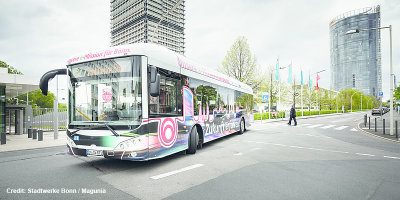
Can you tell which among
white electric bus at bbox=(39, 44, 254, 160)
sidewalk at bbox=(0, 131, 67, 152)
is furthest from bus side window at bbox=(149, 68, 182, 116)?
sidewalk at bbox=(0, 131, 67, 152)

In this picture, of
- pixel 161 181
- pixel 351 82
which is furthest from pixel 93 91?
pixel 351 82

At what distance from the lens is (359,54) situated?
505 feet

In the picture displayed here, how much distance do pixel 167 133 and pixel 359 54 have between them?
7422 inches

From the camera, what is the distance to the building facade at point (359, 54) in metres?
150

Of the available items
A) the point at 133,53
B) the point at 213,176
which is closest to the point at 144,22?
the point at 133,53

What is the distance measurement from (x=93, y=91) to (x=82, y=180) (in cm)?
208

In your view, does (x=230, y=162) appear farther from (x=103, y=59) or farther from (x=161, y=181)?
(x=103, y=59)

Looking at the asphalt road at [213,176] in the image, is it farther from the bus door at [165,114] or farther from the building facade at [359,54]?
the building facade at [359,54]

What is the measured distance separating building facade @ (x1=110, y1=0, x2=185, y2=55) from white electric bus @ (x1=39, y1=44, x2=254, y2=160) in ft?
438

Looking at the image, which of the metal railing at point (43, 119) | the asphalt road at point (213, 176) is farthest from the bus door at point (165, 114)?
the metal railing at point (43, 119)

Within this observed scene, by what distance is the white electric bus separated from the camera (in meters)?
5.12

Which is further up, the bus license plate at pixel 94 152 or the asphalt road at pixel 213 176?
the bus license plate at pixel 94 152

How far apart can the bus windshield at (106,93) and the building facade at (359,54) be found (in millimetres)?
173629

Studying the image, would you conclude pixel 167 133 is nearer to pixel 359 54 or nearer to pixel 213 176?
pixel 213 176
